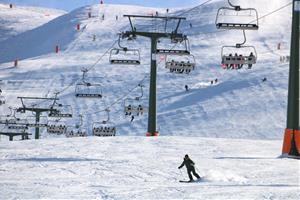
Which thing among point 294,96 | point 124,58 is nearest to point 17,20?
point 124,58

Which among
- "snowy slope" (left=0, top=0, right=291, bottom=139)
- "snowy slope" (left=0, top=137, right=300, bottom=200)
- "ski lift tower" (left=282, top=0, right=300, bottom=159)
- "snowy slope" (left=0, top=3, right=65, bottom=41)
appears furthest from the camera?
"snowy slope" (left=0, top=3, right=65, bottom=41)

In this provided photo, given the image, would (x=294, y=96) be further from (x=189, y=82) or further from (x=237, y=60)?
(x=189, y=82)

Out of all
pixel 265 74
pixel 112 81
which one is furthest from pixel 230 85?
pixel 112 81

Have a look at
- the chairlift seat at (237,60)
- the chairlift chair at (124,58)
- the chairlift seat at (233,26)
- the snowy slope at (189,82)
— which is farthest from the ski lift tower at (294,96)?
the snowy slope at (189,82)

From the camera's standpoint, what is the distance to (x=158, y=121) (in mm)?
48062

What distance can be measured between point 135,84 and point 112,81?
300 centimetres

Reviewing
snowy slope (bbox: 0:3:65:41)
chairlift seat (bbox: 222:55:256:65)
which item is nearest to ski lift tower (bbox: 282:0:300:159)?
chairlift seat (bbox: 222:55:256:65)

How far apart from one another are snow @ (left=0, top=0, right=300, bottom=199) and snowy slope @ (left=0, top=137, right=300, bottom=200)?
2 centimetres

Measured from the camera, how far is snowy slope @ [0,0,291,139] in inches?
1800

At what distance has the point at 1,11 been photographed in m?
174

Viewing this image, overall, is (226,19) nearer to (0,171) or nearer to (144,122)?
(144,122)

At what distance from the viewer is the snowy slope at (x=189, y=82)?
150 ft

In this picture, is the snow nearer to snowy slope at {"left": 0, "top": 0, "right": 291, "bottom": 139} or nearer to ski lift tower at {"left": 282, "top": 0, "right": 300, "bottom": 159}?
snowy slope at {"left": 0, "top": 0, "right": 291, "bottom": 139}

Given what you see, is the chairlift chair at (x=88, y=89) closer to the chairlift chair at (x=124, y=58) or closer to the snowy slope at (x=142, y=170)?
the chairlift chair at (x=124, y=58)
